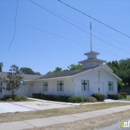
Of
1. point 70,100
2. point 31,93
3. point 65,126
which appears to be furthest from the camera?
point 31,93

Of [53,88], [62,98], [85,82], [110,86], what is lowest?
[62,98]

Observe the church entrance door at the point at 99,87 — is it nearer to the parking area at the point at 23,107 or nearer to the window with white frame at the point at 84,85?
the window with white frame at the point at 84,85

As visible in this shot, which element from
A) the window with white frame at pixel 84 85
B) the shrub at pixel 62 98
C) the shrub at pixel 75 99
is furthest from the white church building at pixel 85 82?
the shrub at pixel 75 99

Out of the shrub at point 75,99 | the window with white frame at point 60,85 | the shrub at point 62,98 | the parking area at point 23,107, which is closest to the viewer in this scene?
the parking area at point 23,107

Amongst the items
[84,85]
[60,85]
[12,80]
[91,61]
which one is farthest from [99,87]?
[12,80]

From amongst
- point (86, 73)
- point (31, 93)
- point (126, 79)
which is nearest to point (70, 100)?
point (86, 73)

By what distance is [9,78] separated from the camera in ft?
76.6

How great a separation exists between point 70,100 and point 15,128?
1333 cm

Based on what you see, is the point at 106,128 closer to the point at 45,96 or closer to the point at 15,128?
the point at 15,128

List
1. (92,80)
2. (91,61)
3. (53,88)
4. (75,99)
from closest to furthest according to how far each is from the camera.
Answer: (75,99) < (92,80) < (53,88) < (91,61)

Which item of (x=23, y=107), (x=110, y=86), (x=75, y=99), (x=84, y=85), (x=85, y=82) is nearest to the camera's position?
(x=23, y=107)

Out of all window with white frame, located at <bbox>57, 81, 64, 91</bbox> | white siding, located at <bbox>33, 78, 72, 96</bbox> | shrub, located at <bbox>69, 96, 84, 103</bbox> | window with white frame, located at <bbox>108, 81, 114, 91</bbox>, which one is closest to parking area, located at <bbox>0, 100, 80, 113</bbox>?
shrub, located at <bbox>69, 96, 84, 103</bbox>

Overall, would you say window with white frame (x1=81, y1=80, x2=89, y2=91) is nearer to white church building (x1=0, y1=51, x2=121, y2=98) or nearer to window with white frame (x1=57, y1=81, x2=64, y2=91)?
white church building (x1=0, y1=51, x2=121, y2=98)

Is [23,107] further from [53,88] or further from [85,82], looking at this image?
[53,88]
